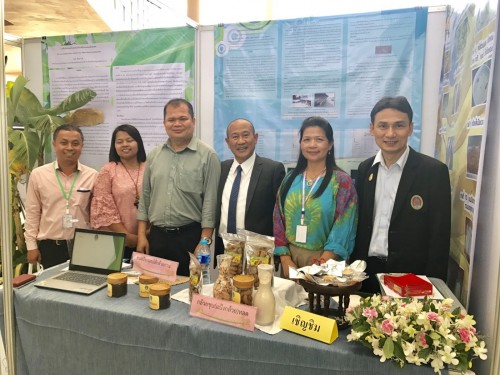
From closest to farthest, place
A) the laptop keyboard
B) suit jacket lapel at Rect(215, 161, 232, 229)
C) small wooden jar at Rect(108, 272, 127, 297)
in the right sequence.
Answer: small wooden jar at Rect(108, 272, 127, 297) < the laptop keyboard < suit jacket lapel at Rect(215, 161, 232, 229)

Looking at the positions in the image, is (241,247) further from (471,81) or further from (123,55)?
(123,55)

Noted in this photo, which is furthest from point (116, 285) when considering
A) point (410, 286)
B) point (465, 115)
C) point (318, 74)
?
point (318, 74)

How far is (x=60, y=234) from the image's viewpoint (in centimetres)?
262

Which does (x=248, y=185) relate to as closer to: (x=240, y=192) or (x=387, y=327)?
(x=240, y=192)

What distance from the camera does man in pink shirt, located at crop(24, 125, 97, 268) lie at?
8.57 ft

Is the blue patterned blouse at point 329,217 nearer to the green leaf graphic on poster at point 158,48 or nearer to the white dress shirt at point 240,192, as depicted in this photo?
the white dress shirt at point 240,192

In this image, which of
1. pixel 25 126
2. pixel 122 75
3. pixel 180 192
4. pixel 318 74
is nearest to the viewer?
pixel 180 192

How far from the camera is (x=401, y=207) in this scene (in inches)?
80.0

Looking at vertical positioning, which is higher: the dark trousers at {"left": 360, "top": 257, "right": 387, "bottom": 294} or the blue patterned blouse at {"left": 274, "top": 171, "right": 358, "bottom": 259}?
the blue patterned blouse at {"left": 274, "top": 171, "right": 358, "bottom": 259}

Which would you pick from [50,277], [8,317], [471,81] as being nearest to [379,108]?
[471,81]

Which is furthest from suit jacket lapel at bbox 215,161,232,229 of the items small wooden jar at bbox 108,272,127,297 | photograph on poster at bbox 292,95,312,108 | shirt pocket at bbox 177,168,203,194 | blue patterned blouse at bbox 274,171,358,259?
small wooden jar at bbox 108,272,127,297

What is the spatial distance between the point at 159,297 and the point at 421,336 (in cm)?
89

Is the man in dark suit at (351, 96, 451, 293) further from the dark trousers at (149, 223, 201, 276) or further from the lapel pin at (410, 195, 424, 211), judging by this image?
the dark trousers at (149, 223, 201, 276)

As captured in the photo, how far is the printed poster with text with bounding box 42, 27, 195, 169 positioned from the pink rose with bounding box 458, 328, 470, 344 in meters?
2.26
